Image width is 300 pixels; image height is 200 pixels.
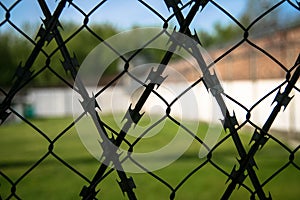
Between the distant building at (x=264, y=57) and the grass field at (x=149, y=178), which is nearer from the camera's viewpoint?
the grass field at (x=149, y=178)

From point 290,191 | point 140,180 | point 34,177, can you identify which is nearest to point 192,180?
point 140,180

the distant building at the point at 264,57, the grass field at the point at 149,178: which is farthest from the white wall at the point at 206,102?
the grass field at the point at 149,178

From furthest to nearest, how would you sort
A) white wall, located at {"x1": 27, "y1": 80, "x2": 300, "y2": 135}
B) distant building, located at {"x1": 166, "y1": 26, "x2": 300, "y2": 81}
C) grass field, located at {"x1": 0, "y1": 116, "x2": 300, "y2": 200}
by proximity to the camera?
distant building, located at {"x1": 166, "y1": 26, "x2": 300, "y2": 81}, grass field, located at {"x1": 0, "y1": 116, "x2": 300, "y2": 200}, white wall, located at {"x1": 27, "y1": 80, "x2": 300, "y2": 135}

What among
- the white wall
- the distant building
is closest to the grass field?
Answer: the white wall

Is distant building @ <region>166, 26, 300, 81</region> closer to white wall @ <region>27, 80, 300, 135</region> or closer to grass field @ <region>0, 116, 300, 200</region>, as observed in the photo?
white wall @ <region>27, 80, 300, 135</region>

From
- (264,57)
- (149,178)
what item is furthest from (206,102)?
(149,178)

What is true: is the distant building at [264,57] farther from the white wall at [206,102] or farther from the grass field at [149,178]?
the grass field at [149,178]

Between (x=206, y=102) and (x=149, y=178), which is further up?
(x=206, y=102)

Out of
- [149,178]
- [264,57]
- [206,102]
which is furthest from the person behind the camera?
[206,102]

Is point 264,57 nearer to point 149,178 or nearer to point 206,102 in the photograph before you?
point 206,102

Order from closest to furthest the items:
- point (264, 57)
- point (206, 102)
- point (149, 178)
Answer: point (149, 178), point (264, 57), point (206, 102)

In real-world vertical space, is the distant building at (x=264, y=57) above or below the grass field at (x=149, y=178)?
above

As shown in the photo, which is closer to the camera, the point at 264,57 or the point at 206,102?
the point at 264,57

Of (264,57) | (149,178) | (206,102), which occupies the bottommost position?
(149,178)
